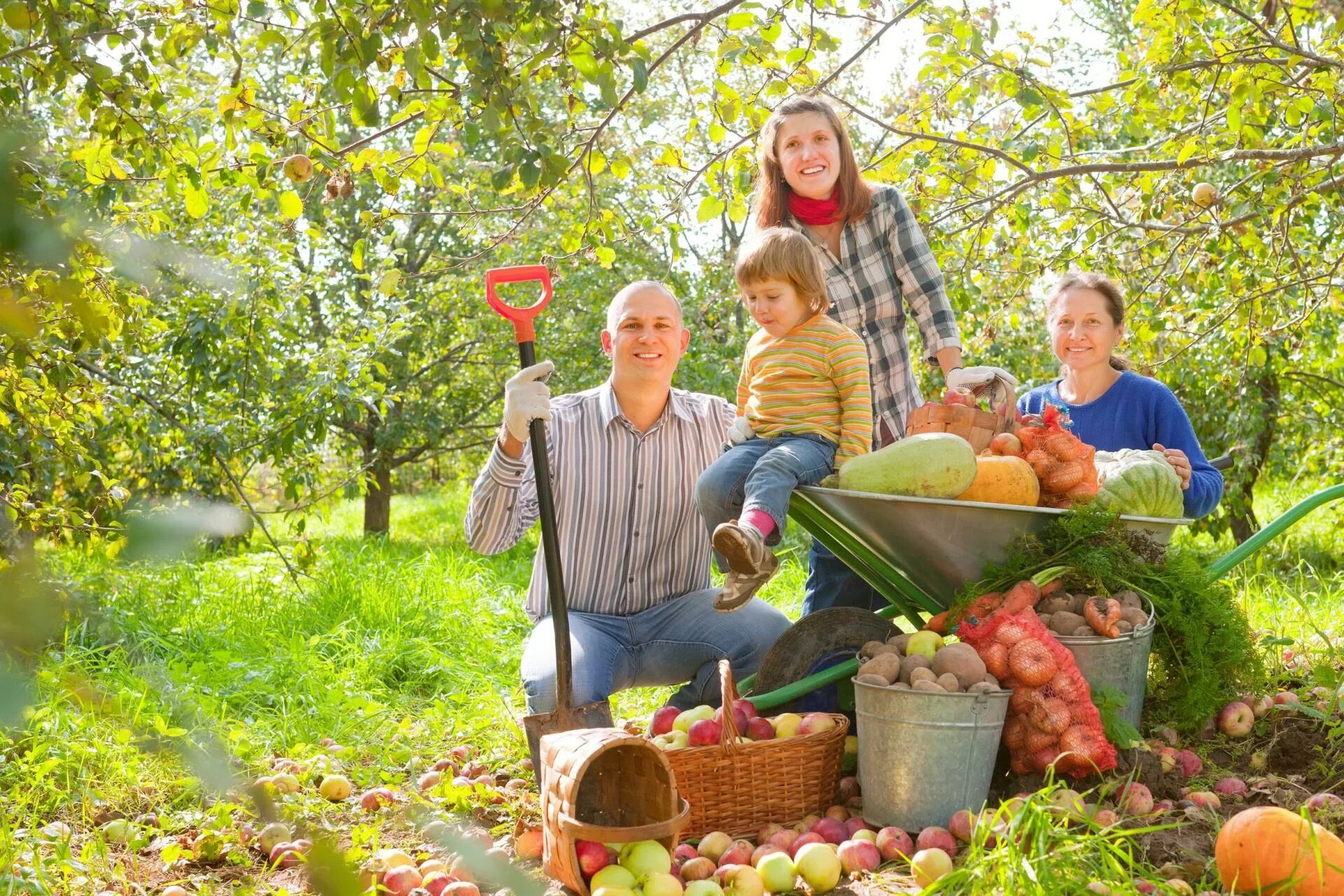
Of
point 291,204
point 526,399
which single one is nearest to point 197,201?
point 291,204

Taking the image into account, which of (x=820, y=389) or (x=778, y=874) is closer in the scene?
(x=778, y=874)

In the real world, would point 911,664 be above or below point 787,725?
above

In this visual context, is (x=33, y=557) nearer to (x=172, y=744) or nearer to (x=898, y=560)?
(x=172, y=744)

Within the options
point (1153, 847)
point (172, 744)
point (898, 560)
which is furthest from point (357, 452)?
point (172, 744)

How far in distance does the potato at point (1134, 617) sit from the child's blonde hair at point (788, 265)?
1066mm

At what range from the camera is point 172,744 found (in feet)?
1.60

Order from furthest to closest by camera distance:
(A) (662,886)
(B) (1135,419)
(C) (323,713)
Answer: (C) (323,713) < (B) (1135,419) < (A) (662,886)

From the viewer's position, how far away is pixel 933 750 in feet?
7.99

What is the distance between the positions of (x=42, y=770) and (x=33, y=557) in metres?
2.96

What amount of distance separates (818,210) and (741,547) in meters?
1.24

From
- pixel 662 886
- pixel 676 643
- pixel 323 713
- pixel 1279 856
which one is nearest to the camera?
pixel 1279 856

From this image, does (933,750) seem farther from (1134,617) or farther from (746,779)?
(1134,617)

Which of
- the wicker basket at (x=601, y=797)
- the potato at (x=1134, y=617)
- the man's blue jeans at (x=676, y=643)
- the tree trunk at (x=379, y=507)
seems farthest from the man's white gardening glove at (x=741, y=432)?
the tree trunk at (x=379, y=507)

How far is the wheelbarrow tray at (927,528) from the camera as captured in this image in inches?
104
